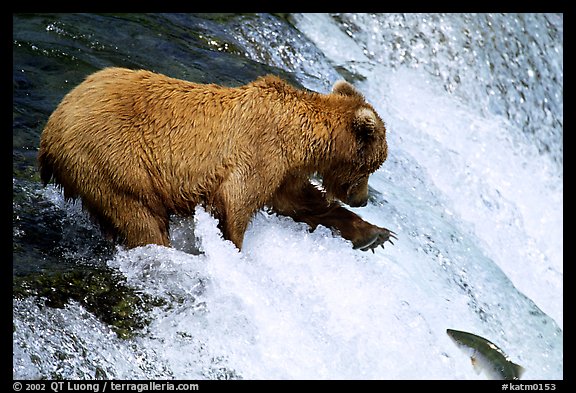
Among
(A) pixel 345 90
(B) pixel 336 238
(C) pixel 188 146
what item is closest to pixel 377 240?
(B) pixel 336 238

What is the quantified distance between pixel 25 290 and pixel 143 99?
153 centimetres

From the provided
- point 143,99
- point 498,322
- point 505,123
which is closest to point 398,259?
point 498,322

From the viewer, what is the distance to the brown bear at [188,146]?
613cm

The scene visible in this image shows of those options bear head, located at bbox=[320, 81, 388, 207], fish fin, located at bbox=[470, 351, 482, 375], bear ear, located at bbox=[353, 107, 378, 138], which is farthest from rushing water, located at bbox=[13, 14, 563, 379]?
bear ear, located at bbox=[353, 107, 378, 138]

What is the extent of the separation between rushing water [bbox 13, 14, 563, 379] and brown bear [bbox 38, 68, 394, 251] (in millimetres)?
267

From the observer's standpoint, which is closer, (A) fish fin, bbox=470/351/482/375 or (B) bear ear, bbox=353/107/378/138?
(B) bear ear, bbox=353/107/378/138

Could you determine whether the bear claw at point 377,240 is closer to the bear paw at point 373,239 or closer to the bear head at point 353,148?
the bear paw at point 373,239

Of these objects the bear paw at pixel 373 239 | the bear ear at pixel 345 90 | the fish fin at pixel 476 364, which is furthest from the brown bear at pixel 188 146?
the fish fin at pixel 476 364

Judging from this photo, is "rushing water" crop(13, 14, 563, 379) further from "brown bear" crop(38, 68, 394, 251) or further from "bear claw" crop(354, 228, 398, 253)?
"brown bear" crop(38, 68, 394, 251)

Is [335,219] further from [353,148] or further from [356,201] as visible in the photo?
[353,148]

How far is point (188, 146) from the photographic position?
6320 millimetres

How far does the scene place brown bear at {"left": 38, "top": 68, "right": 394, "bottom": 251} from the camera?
6.13 metres

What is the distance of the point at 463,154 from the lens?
10.7 meters

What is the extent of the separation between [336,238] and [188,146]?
149 centimetres
